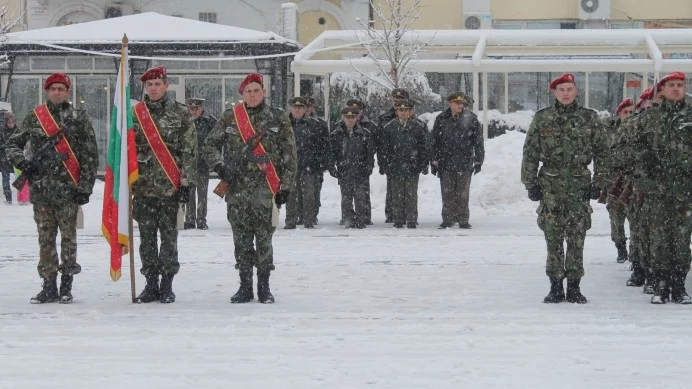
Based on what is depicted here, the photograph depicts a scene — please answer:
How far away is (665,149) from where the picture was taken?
10.1 m

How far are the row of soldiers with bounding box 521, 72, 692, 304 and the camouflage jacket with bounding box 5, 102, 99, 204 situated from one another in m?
3.62

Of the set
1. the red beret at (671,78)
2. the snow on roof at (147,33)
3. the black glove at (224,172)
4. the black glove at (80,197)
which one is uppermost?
the snow on roof at (147,33)

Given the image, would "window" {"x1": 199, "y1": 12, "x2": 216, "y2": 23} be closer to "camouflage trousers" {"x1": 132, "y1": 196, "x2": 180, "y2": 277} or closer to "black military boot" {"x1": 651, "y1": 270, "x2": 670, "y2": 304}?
"camouflage trousers" {"x1": 132, "y1": 196, "x2": 180, "y2": 277}

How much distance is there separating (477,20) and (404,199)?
814 inches

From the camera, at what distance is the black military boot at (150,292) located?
10.4 m

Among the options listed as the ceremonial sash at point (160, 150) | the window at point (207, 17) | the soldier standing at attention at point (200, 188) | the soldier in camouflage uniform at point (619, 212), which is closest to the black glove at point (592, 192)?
the soldier in camouflage uniform at point (619, 212)

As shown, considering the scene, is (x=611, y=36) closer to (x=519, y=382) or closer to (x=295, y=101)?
(x=295, y=101)

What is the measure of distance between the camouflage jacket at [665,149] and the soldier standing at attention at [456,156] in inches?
291

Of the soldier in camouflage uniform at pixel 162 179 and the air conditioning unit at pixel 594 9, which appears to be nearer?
the soldier in camouflage uniform at pixel 162 179

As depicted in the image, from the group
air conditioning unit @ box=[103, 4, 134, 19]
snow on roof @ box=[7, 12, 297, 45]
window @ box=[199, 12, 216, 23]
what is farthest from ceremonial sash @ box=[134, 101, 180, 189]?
air conditioning unit @ box=[103, 4, 134, 19]

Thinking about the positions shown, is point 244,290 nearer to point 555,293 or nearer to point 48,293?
point 48,293

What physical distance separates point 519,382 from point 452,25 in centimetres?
3149

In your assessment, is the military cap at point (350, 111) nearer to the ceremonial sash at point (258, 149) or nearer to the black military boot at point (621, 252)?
the black military boot at point (621, 252)

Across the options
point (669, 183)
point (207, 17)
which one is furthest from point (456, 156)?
point (207, 17)
